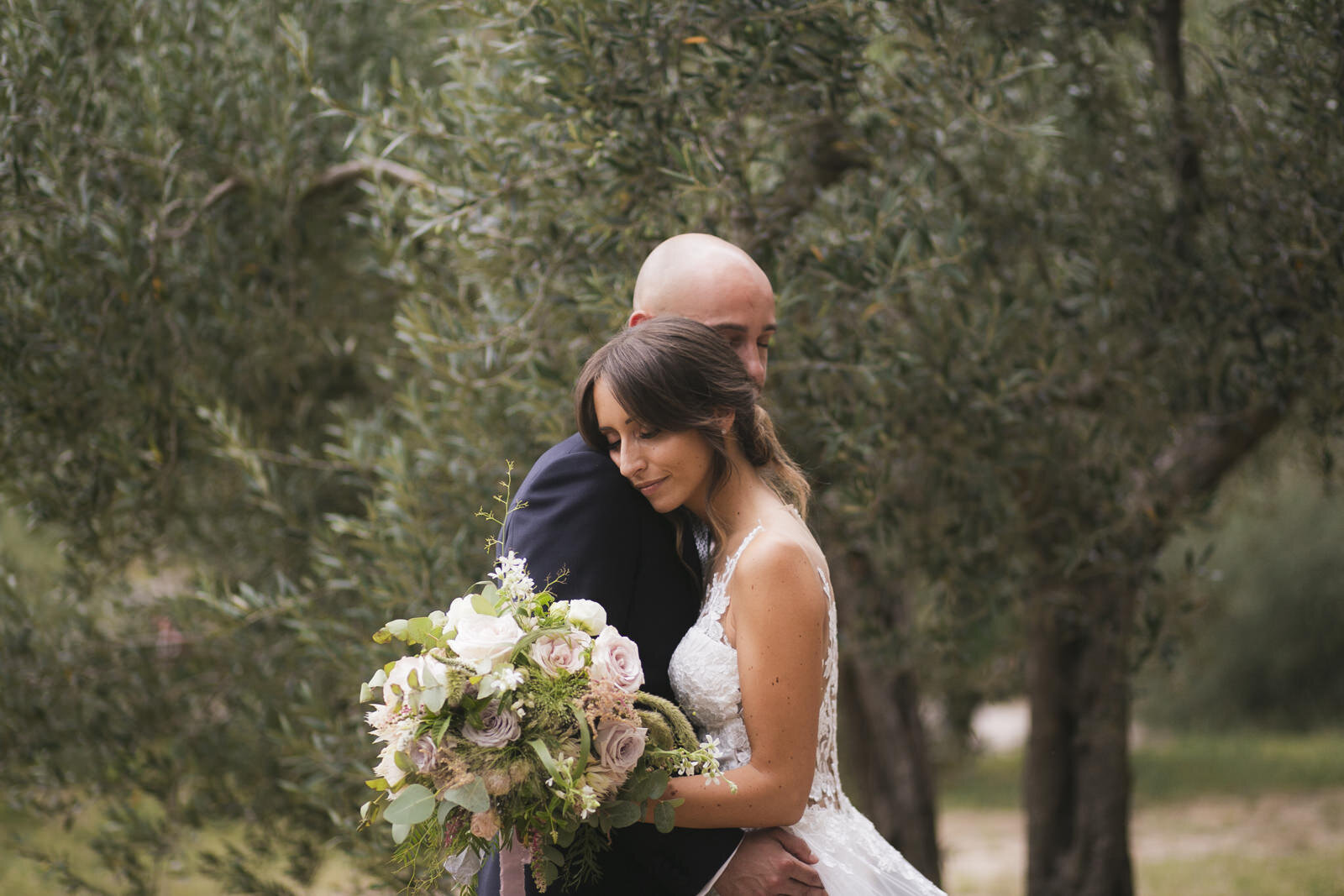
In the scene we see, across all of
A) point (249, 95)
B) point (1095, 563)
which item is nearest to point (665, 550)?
point (1095, 563)

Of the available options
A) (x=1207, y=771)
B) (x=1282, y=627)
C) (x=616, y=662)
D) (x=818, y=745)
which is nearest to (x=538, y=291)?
(x=818, y=745)

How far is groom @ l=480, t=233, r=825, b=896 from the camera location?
9.53 feet

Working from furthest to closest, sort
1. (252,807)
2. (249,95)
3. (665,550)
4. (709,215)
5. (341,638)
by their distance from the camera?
(252,807) → (249,95) → (341,638) → (709,215) → (665,550)

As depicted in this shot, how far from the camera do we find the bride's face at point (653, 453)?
9.43 ft

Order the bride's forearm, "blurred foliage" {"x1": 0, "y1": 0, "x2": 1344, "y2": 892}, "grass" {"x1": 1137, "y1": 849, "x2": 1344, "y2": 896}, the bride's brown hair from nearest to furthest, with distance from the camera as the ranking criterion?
1. the bride's forearm
2. the bride's brown hair
3. "blurred foliage" {"x1": 0, "y1": 0, "x2": 1344, "y2": 892}
4. "grass" {"x1": 1137, "y1": 849, "x2": 1344, "y2": 896}

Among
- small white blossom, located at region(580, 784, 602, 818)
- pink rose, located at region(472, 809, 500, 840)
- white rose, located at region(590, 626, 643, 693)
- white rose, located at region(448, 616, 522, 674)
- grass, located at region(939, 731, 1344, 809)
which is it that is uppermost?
white rose, located at region(448, 616, 522, 674)

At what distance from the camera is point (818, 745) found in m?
3.04

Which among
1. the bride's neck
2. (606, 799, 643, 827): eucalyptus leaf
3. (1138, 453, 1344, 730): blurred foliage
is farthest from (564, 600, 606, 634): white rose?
(1138, 453, 1344, 730): blurred foliage

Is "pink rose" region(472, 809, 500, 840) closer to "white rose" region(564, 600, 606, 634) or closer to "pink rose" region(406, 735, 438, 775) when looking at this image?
"pink rose" region(406, 735, 438, 775)

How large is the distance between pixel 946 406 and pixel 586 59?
1.96m

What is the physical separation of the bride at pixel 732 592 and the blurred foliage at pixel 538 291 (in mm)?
1232

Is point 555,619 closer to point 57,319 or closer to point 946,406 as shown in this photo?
point 946,406

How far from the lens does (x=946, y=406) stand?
15.5ft

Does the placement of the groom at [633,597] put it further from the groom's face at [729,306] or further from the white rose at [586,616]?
the groom's face at [729,306]
